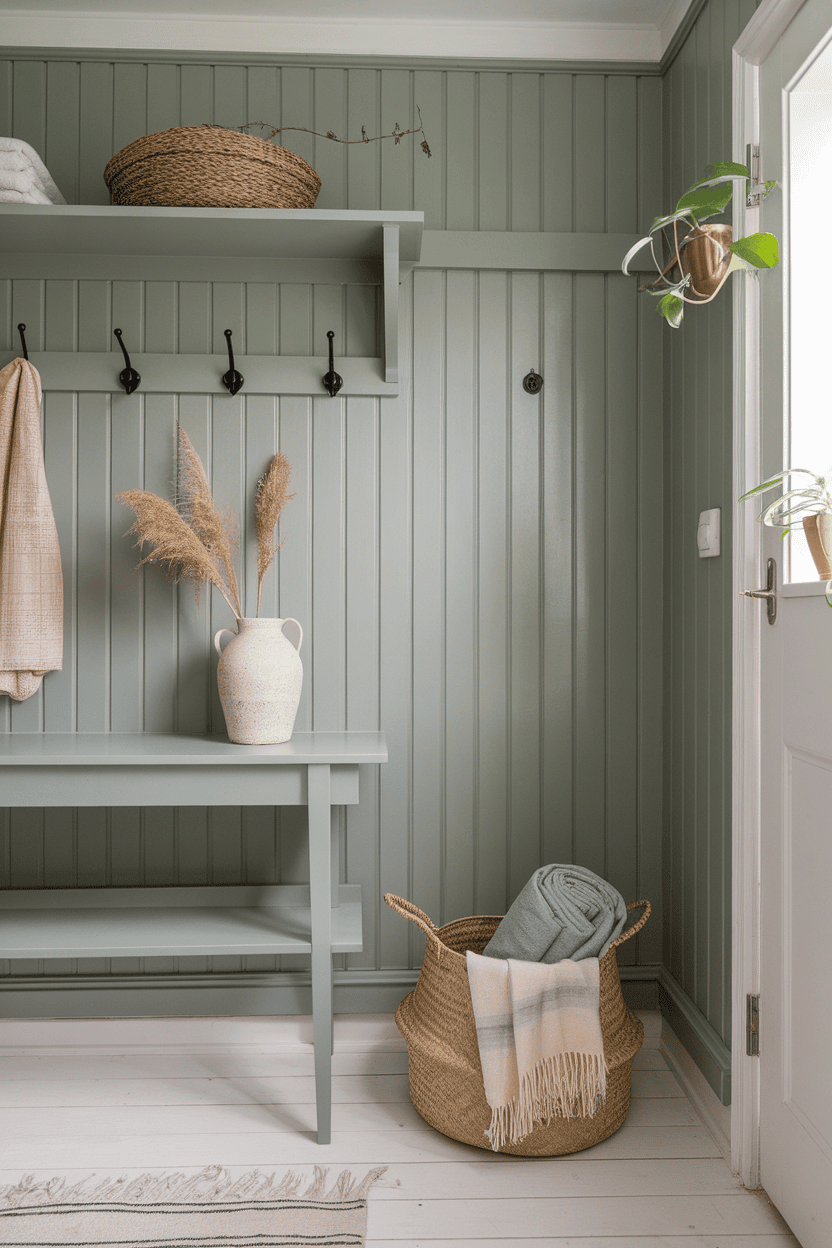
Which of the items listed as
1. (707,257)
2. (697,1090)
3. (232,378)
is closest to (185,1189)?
(697,1090)

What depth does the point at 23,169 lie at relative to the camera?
171 cm

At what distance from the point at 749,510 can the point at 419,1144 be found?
1.38 meters

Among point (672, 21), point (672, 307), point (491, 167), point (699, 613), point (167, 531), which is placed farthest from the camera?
point (491, 167)

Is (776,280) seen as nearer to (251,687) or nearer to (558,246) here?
(558,246)

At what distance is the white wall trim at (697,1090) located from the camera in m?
1.62

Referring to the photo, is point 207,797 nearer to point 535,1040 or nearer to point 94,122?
point 535,1040

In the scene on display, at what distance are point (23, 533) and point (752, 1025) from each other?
1.78 metres

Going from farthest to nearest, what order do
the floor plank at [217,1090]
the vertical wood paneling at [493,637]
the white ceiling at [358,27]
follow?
1. the vertical wood paneling at [493,637]
2. the white ceiling at [358,27]
3. the floor plank at [217,1090]

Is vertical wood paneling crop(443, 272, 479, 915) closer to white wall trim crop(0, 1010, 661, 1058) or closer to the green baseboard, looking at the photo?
white wall trim crop(0, 1010, 661, 1058)

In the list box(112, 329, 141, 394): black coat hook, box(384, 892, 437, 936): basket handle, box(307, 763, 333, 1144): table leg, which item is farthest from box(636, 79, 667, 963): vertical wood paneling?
box(112, 329, 141, 394): black coat hook

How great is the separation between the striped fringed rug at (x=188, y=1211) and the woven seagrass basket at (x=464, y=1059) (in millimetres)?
180

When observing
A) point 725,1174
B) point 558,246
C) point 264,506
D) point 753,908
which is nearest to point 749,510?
point 753,908

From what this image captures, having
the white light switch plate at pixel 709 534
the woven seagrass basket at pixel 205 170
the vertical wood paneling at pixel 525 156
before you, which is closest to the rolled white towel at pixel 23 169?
the woven seagrass basket at pixel 205 170

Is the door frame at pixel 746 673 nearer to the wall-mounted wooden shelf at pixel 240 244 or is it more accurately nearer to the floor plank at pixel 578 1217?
the floor plank at pixel 578 1217
